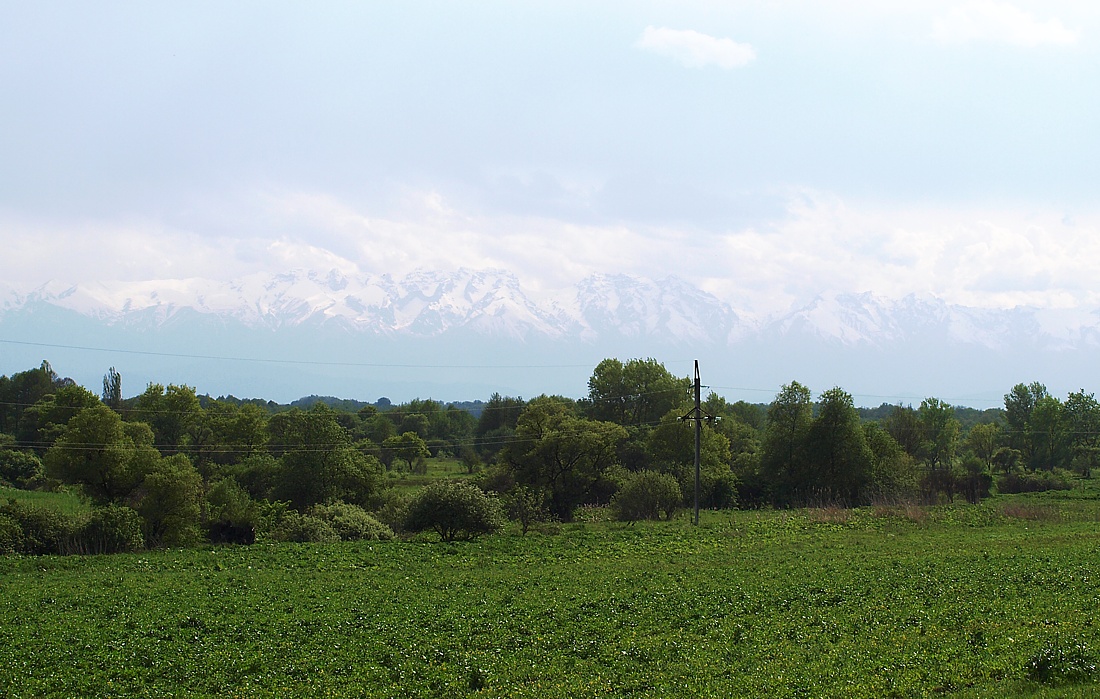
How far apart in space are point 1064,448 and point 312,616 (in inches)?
4175

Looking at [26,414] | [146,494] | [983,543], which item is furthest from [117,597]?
[26,414]

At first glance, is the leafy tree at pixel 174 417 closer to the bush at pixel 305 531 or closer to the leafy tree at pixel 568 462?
the leafy tree at pixel 568 462

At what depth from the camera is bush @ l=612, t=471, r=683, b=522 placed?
5669 centimetres

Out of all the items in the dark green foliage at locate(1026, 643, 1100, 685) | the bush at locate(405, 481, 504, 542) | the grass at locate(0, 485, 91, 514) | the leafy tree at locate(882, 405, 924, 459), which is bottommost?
the grass at locate(0, 485, 91, 514)

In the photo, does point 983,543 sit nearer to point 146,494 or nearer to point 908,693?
point 908,693

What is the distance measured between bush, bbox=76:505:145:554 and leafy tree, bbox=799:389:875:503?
177ft

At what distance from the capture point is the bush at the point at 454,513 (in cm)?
4472

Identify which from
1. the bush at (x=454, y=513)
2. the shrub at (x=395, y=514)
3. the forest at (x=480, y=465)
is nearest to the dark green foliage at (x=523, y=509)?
the forest at (x=480, y=465)

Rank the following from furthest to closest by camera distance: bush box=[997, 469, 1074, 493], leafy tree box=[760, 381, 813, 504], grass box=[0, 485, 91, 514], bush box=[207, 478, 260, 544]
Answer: bush box=[997, 469, 1074, 493], leafy tree box=[760, 381, 813, 504], grass box=[0, 485, 91, 514], bush box=[207, 478, 260, 544]

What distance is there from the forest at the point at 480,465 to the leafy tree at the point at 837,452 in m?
0.12

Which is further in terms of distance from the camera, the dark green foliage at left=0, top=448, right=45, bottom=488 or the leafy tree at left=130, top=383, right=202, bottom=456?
the leafy tree at left=130, top=383, right=202, bottom=456

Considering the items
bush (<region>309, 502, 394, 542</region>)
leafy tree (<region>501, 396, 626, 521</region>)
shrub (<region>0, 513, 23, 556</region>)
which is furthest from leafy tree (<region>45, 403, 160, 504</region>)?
leafy tree (<region>501, 396, 626, 521</region>)

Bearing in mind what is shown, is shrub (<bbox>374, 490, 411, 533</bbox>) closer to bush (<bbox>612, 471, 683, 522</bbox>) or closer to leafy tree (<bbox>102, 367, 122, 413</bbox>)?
bush (<bbox>612, 471, 683, 522</bbox>)

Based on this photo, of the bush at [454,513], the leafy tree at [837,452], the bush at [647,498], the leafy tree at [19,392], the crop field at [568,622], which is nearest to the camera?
the crop field at [568,622]
